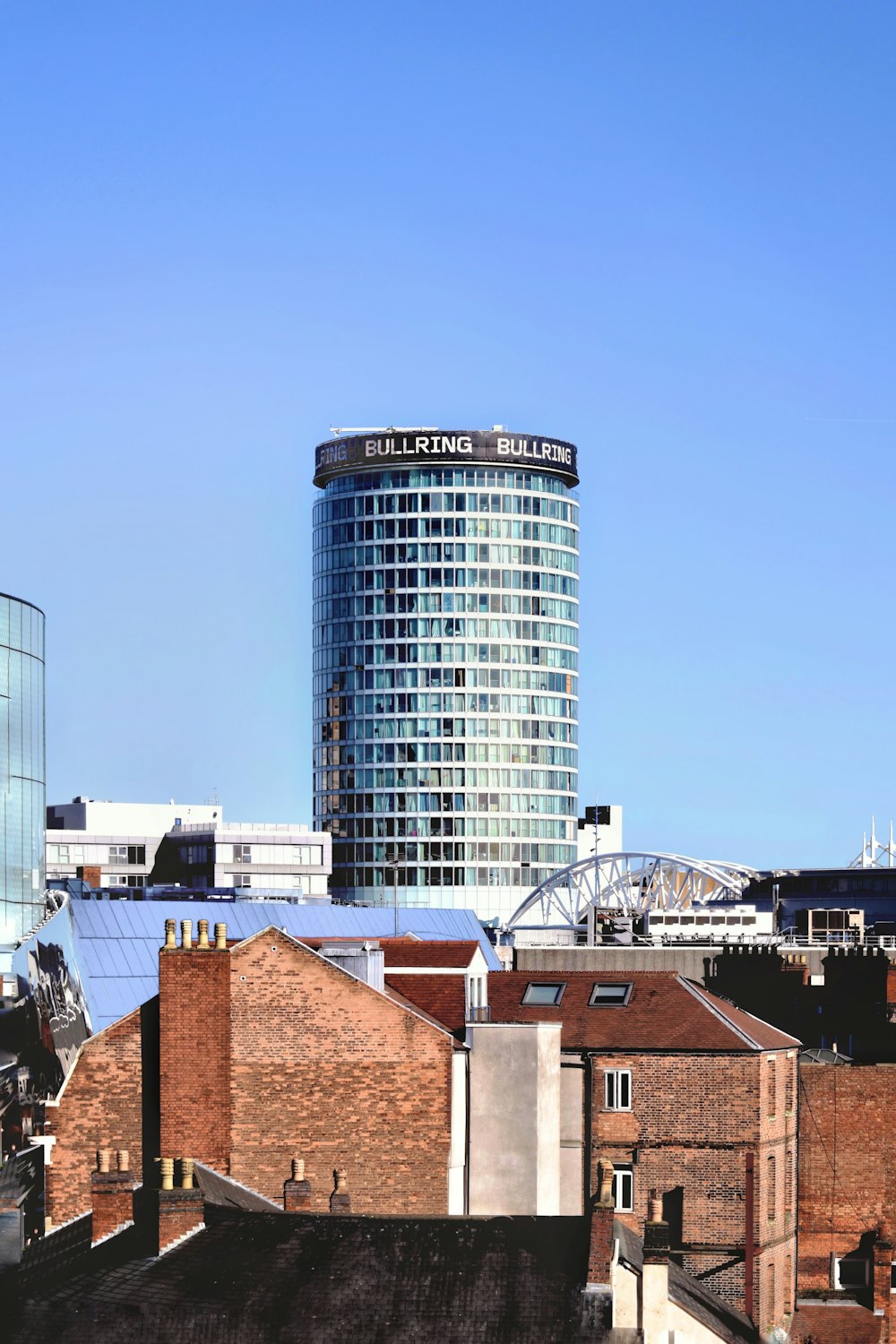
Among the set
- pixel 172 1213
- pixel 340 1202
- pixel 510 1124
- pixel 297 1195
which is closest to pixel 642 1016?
pixel 510 1124

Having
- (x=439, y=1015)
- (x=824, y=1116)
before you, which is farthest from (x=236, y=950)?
(x=824, y=1116)

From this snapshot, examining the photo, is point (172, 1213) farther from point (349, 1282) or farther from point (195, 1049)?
point (195, 1049)

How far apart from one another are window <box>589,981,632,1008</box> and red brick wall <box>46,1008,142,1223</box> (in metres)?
17.9

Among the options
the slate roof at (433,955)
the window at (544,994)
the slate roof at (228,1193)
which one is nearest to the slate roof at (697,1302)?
the slate roof at (228,1193)

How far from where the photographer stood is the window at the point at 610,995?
73.4 m

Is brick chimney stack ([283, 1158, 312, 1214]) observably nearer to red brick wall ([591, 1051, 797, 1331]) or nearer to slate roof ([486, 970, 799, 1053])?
slate roof ([486, 970, 799, 1053])

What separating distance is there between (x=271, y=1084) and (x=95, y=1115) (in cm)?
495

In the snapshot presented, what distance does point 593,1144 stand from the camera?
226ft

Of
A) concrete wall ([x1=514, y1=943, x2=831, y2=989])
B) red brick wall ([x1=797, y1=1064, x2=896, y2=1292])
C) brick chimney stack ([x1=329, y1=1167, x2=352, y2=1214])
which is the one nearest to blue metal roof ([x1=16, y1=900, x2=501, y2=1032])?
concrete wall ([x1=514, y1=943, x2=831, y2=989])

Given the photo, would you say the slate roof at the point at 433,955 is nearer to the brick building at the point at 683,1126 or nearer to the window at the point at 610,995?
the brick building at the point at 683,1126

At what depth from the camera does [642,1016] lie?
72000 millimetres

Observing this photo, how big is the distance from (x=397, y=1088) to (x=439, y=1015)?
222 inches

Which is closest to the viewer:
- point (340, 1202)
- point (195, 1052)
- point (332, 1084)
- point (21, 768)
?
point (340, 1202)

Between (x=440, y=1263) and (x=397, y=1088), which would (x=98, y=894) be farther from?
(x=440, y=1263)
